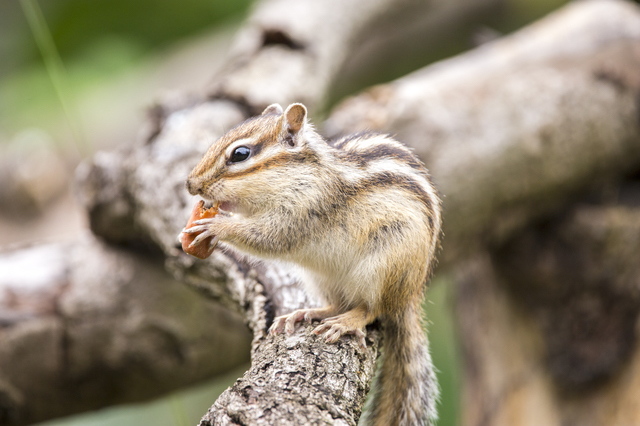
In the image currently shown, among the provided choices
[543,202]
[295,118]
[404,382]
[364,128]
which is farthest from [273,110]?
[543,202]

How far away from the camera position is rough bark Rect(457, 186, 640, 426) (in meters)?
2.62

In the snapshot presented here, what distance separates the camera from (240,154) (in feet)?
5.09

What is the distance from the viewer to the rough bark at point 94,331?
237cm

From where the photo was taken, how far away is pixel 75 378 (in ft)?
8.16

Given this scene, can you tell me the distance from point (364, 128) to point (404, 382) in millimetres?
1272

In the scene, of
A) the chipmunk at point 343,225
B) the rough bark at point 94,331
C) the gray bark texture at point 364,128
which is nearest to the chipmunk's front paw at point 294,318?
the chipmunk at point 343,225

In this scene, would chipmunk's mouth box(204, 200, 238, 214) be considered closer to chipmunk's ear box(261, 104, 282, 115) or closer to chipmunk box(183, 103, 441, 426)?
chipmunk box(183, 103, 441, 426)

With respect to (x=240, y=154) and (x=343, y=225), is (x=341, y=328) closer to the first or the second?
(x=343, y=225)

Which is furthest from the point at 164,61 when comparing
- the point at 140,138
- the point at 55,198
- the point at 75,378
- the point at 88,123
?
the point at 75,378

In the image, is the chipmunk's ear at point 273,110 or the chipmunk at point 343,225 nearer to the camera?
the chipmunk at point 343,225

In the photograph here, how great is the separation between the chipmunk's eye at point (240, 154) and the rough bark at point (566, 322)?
1857 mm

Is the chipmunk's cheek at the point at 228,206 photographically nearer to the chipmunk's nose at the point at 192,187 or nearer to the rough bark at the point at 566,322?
the chipmunk's nose at the point at 192,187

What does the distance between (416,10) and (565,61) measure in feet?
4.91

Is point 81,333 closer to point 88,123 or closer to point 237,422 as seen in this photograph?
point 237,422
